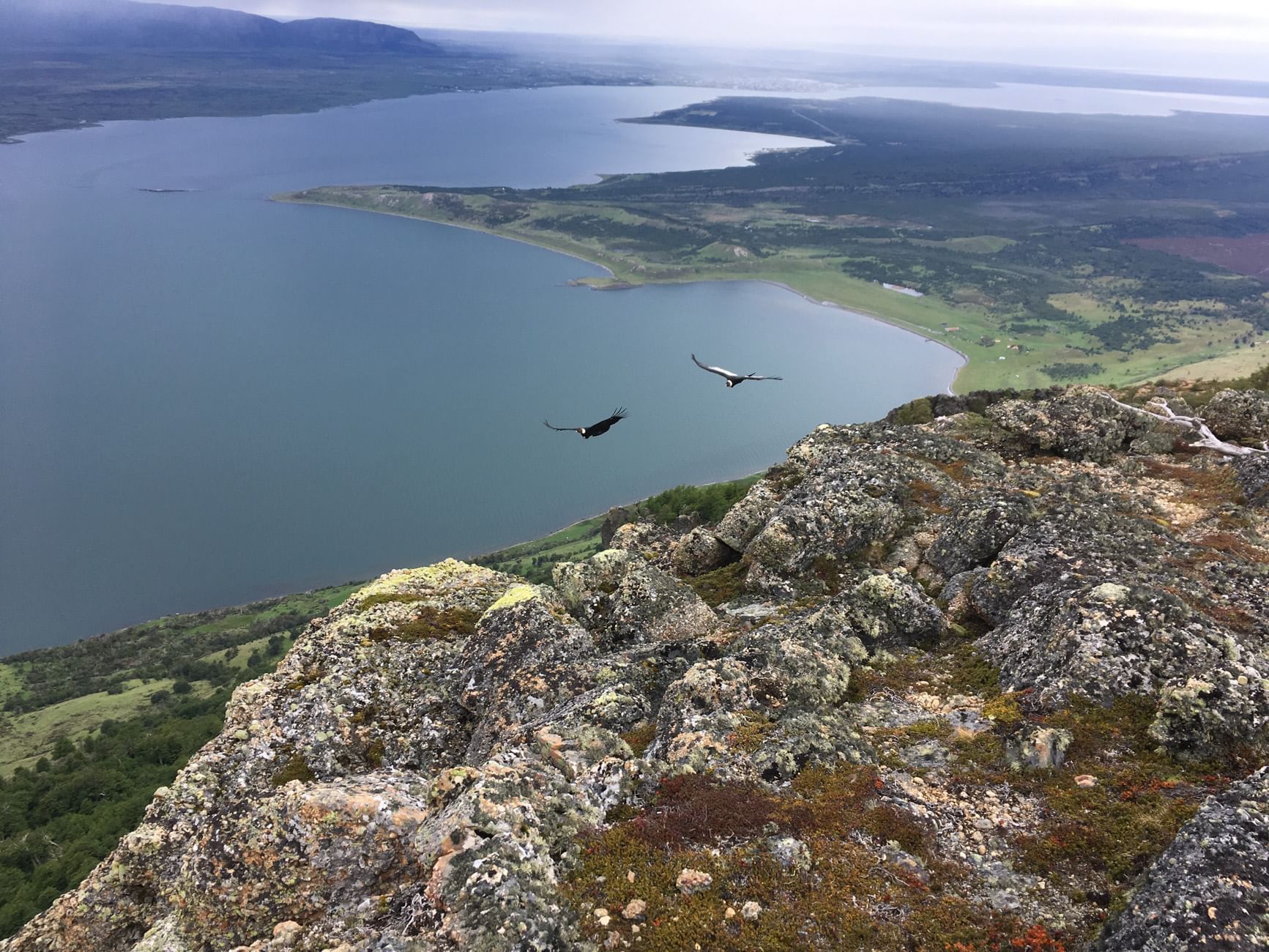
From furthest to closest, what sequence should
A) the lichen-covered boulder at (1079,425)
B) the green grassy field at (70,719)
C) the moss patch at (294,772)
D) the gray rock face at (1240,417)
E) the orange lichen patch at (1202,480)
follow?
1. the green grassy field at (70,719)
2. the lichen-covered boulder at (1079,425)
3. the gray rock face at (1240,417)
4. the orange lichen patch at (1202,480)
5. the moss patch at (294,772)

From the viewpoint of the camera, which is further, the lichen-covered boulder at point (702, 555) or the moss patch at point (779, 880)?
the lichen-covered boulder at point (702, 555)


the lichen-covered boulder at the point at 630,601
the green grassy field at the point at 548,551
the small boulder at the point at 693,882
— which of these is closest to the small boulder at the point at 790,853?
the small boulder at the point at 693,882

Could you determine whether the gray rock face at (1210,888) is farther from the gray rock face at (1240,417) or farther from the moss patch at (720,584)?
the gray rock face at (1240,417)

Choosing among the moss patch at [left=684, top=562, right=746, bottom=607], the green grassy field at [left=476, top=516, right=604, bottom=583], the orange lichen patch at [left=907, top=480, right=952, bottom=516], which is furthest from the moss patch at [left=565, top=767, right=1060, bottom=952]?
the green grassy field at [left=476, top=516, right=604, bottom=583]

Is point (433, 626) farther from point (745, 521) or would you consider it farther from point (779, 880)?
point (779, 880)

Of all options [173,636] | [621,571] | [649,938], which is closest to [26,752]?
[173,636]

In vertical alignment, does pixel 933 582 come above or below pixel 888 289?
above

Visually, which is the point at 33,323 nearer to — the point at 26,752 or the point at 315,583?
the point at 315,583
